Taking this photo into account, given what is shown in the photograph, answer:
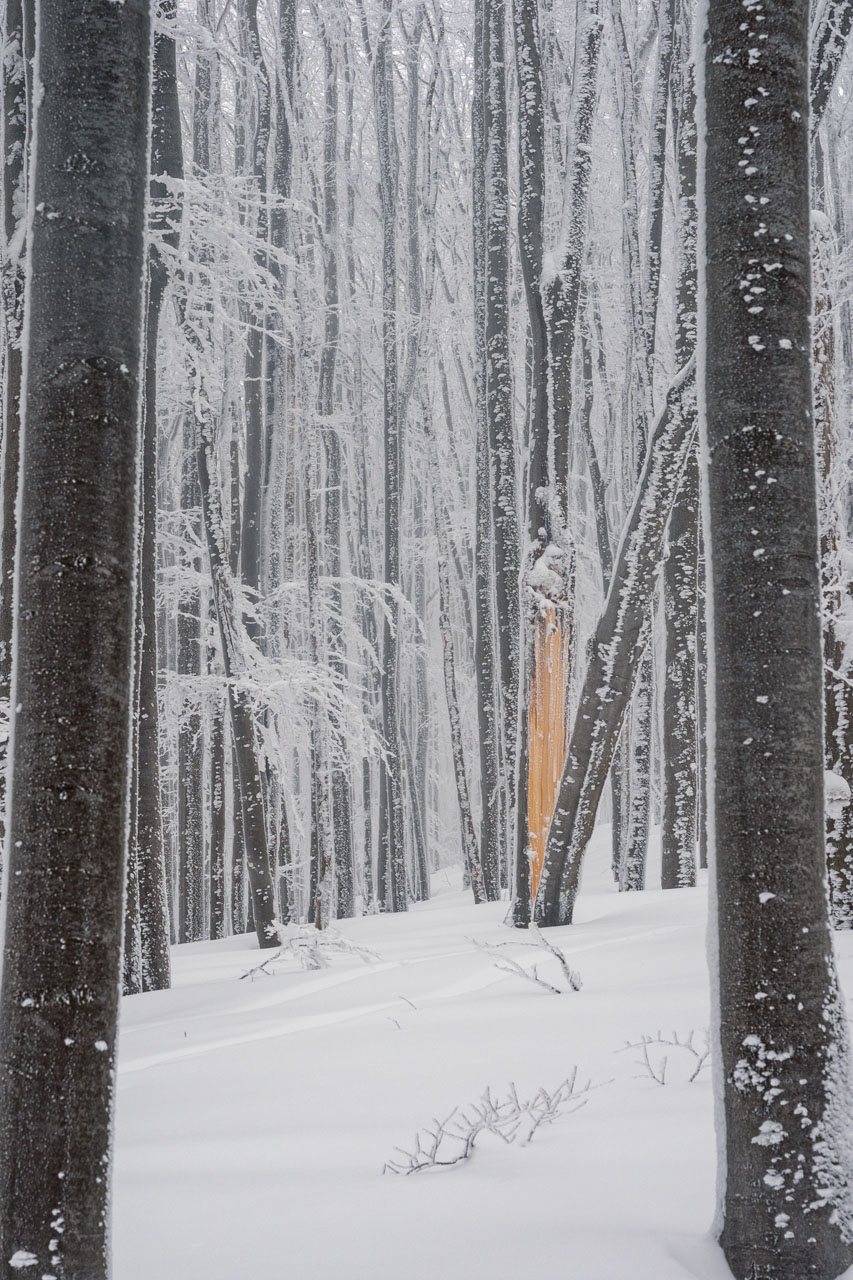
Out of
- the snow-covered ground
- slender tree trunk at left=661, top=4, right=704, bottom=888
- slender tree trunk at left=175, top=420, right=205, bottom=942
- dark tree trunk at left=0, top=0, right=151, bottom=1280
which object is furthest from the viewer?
slender tree trunk at left=175, top=420, right=205, bottom=942

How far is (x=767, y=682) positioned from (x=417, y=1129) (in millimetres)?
1896

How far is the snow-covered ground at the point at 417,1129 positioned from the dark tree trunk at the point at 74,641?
0.61 meters

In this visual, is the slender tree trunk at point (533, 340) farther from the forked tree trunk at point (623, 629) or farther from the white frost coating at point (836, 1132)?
the white frost coating at point (836, 1132)

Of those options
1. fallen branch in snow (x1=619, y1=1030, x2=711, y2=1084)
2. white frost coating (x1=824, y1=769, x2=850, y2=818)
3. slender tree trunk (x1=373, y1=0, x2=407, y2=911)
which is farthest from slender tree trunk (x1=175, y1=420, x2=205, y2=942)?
fallen branch in snow (x1=619, y1=1030, x2=711, y2=1084)

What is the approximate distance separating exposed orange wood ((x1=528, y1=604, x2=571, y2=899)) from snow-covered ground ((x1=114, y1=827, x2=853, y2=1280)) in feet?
5.86

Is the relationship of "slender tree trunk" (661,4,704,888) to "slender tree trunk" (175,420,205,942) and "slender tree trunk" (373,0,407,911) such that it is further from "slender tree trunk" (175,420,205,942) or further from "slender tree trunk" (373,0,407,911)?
"slender tree trunk" (175,420,205,942)

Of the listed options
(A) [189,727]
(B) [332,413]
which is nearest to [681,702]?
(A) [189,727]

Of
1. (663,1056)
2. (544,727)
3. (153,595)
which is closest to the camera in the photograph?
(663,1056)

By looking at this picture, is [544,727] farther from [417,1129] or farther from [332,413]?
[332,413]

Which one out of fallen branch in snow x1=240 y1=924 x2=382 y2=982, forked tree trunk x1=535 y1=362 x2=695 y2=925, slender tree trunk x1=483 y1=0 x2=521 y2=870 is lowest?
fallen branch in snow x1=240 y1=924 x2=382 y2=982

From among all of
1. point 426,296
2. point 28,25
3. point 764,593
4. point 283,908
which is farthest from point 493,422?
point 283,908

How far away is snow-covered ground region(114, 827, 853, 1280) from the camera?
2.34 metres

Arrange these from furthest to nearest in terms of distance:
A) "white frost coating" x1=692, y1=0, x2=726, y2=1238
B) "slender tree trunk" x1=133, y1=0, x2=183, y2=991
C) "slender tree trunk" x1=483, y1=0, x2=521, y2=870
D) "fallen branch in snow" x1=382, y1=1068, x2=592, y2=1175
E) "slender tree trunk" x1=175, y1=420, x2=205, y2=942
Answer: "slender tree trunk" x1=175, y1=420, x2=205, y2=942
"slender tree trunk" x1=483, y1=0, x2=521, y2=870
"slender tree trunk" x1=133, y1=0, x2=183, y2=991
"fallen branch in snow" x1=382, y1=1068, x2=592, y2=1175
"white frost coating" x1=692, y1=0, x2=726, y2=1238

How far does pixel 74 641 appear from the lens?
200 cm
